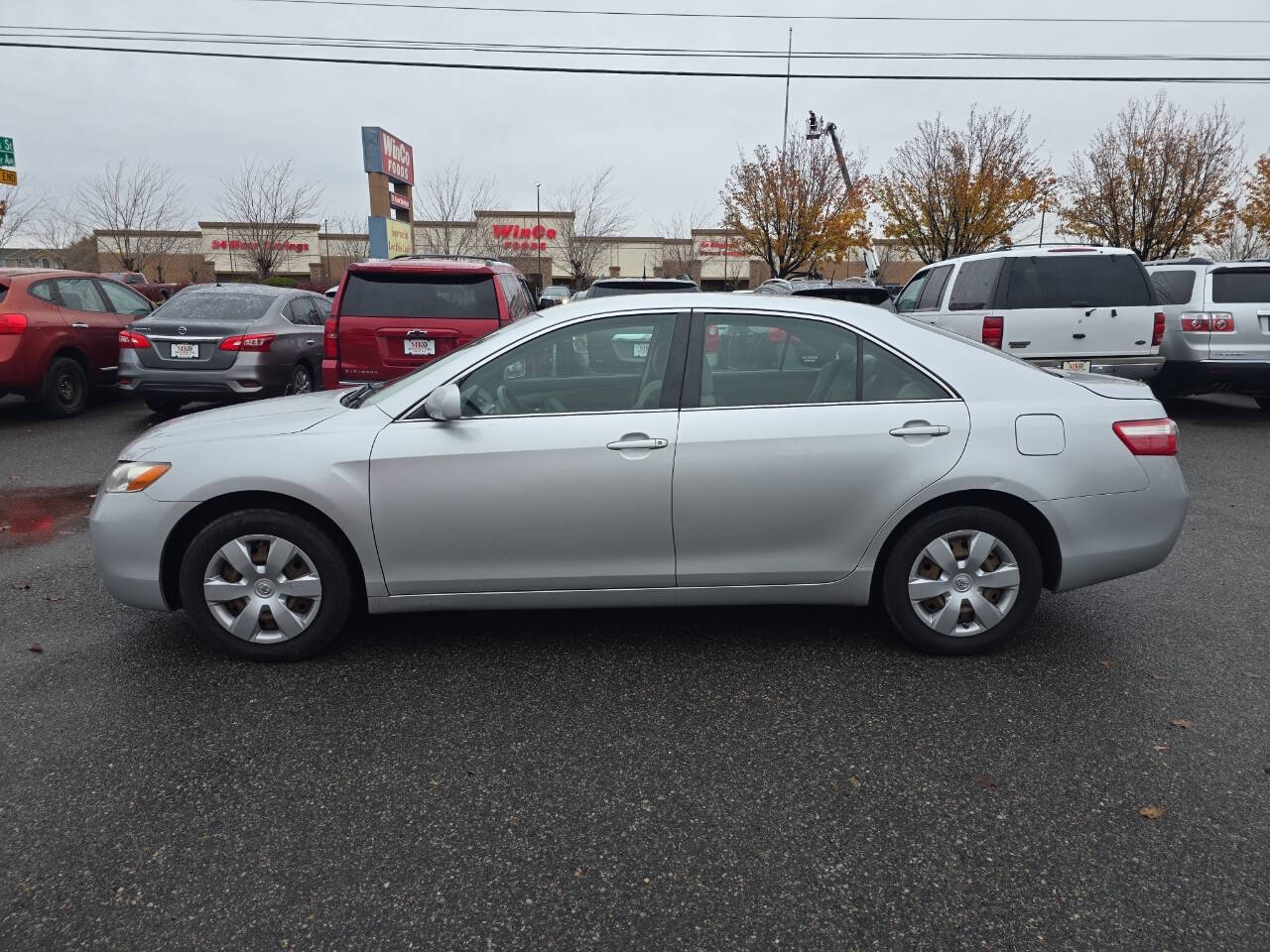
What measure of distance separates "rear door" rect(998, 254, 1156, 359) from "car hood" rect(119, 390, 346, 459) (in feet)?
25.1

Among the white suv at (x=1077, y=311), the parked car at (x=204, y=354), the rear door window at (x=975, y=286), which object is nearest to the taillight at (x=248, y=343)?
the parked car at (x=204, y=354)

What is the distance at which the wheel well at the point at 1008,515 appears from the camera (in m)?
3.90

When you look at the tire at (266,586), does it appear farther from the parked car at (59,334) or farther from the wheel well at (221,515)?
the parked car at (59,334)

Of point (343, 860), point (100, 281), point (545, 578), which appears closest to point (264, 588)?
point (545, 578)

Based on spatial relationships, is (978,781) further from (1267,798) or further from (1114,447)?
(1114,447)

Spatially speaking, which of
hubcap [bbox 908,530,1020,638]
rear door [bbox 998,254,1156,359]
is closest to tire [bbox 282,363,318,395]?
rear door [bbox 998,254,1156,359]

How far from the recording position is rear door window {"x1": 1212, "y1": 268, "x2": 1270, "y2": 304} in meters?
10.1

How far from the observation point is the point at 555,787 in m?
2.98

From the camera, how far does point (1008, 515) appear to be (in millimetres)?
3959

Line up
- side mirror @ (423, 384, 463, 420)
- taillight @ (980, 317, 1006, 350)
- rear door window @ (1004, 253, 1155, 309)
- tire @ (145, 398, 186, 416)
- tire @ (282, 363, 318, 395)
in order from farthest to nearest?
tire @ (282, 363, 318, 395) → tire @ (145, 398, 186, 416) → taillight @ (980, 317, 1006, 350) → rear door window @ (1004, 253, 1155, 309) → side mirror @ (423, 384, 463, 420)

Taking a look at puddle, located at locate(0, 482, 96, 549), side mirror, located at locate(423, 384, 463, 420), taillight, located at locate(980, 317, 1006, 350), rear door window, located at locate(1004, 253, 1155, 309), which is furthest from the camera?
taillight, located at locate(980, 317, 1006, 350)

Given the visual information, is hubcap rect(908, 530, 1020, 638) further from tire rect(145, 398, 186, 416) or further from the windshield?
tire rect(145, 398, 186, 416)

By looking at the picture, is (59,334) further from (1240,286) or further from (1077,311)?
(1240,286)

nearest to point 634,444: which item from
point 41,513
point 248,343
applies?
point 41,513
